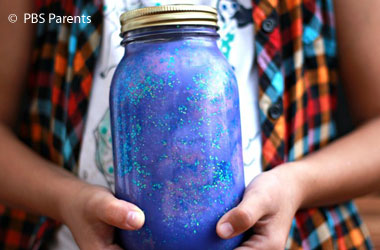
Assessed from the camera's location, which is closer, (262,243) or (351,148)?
(262,243)

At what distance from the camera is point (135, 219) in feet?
1.50

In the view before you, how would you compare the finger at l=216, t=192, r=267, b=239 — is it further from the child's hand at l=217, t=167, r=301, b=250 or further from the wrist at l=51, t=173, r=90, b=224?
the wrist at l=51, t=173, r=90, b=224

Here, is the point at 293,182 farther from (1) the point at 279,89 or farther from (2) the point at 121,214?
(2) the point at 121,214

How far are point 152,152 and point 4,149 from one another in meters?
0.38

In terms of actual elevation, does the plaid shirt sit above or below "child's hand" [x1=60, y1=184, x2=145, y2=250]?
above

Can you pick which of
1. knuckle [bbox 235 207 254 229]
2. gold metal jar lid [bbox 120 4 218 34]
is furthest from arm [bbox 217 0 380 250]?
gold metal jar lid [bbox 120 4 218 34]

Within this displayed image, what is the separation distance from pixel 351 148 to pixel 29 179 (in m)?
0.52

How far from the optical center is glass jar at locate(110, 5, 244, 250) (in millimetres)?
461

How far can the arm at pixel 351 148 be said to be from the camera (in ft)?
2.02

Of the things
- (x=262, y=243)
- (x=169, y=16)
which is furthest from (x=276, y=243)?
(x=169, y=16)

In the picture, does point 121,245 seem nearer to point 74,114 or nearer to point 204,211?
point 204,211

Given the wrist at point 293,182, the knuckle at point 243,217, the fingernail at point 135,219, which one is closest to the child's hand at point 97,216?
the fingernail at point 135,219

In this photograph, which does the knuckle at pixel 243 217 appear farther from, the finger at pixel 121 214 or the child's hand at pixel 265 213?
the finger at pixel 121 214

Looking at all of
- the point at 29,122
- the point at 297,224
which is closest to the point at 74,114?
the point at 29,122
